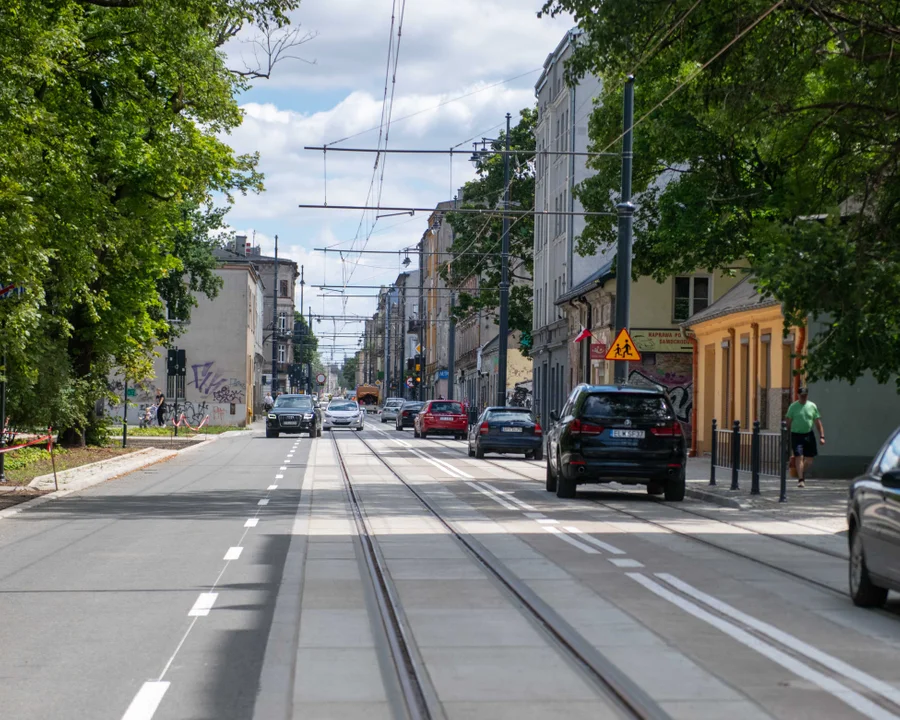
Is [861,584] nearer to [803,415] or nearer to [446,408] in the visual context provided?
[803,415]

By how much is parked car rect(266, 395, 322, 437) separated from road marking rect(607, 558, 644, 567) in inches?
1713

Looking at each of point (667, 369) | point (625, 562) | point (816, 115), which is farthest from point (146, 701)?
point (667, 369)

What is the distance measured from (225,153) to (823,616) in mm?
26051

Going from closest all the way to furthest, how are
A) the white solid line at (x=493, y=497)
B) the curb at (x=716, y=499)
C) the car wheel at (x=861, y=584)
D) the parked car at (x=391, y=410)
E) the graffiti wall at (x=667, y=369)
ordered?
the car wheel at (x=861, y=584)
the white solid line at (x=493, y=497)
the curb at (x=716, y=499)
the graffiti wall at (x=667, y=369)
the parked car at (x=391, y=410)

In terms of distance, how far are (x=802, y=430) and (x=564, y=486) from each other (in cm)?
503

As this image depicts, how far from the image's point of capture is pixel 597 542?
14.6 metres

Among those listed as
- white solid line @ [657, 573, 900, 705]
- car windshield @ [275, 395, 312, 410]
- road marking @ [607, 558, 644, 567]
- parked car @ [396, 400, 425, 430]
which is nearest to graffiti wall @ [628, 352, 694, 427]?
car windshield @ [275, 395, 312, 410]

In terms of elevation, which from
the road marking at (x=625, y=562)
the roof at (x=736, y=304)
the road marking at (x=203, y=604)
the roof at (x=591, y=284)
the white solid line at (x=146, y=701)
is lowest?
the road marking at (x=203, y=604)

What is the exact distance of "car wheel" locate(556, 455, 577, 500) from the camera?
21.9 m

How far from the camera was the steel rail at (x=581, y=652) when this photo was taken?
21.5ft

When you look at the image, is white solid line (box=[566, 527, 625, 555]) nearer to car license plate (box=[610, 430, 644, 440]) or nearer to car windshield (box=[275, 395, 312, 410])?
car license plate (box=[610, 430, 644, 440])

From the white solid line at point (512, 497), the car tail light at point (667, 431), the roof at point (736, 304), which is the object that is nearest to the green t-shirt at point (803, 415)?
the car tail light at point (667, 431)

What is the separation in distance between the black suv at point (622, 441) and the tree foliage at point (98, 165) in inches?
285

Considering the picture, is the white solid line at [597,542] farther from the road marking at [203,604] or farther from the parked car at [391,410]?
the parked car at [391,410]
